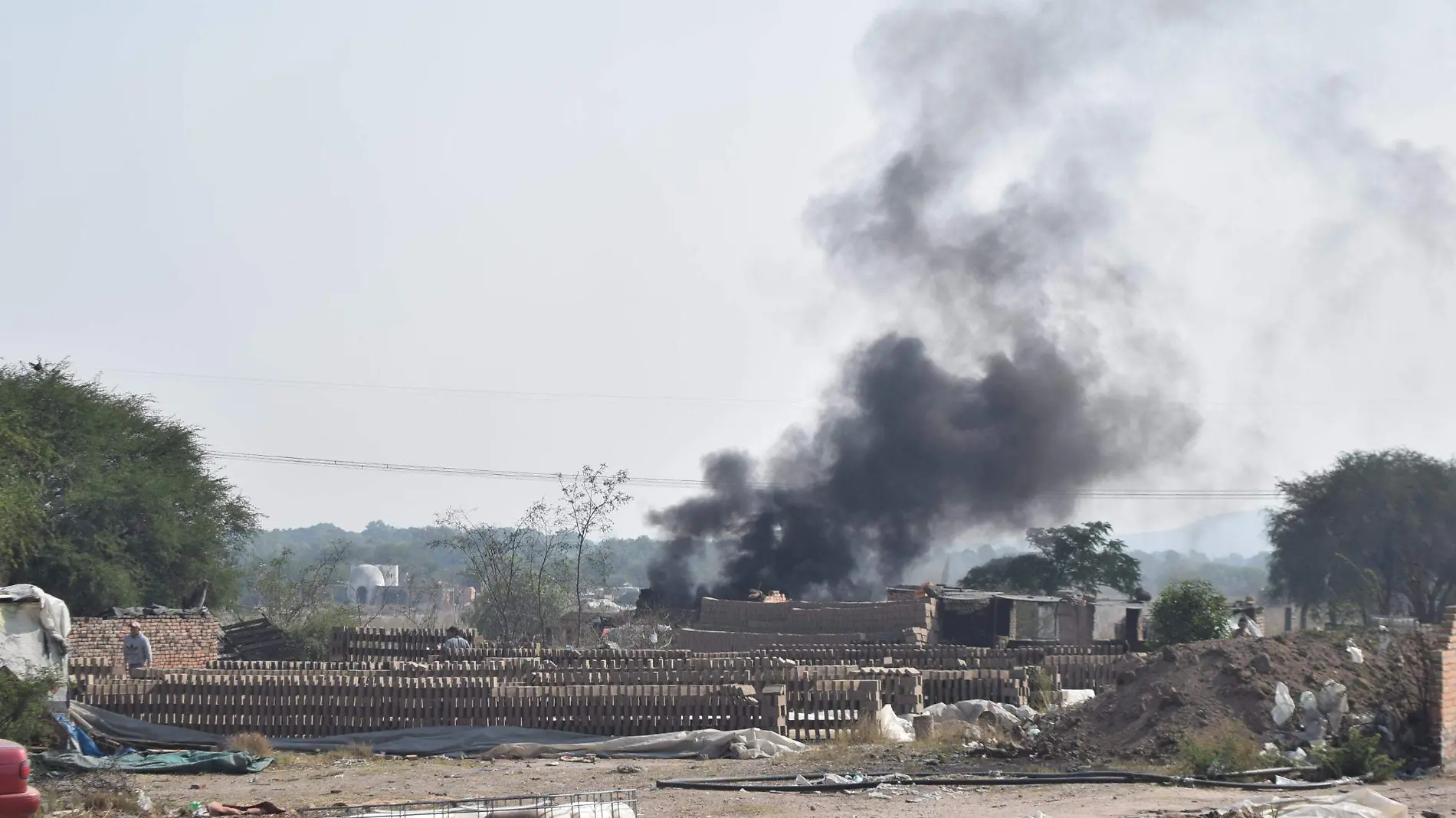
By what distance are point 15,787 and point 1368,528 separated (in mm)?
66030

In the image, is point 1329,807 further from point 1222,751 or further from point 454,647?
point 454,647

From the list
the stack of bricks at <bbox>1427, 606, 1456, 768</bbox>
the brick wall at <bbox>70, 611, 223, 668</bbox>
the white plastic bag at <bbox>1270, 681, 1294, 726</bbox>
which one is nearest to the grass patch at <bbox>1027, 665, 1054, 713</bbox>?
the white plastic bag at <bbox>1270, 681, 1294, 726</bbox>

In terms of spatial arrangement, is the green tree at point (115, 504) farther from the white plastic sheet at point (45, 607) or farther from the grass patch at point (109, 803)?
the grass patch at point (109, 803)

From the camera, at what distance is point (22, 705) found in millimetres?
16172

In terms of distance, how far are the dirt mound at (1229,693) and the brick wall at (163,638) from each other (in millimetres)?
17590

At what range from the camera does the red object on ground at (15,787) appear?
1058cm

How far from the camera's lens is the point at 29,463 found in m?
34.3

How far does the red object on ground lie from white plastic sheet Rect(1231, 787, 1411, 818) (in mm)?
9554

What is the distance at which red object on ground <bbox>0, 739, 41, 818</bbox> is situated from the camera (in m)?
10.6

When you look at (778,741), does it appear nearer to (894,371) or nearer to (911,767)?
(911,767)

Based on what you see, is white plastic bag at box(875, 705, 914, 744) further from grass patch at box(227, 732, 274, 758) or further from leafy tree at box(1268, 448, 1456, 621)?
leafy tree at box(1268, 448, 1456, 621)

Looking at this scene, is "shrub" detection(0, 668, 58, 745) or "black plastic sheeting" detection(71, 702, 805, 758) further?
"black plastic sheeting" detection(71, 702, 805, 758)

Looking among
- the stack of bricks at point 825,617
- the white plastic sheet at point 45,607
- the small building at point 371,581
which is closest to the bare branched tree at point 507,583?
the stack of bricks at point 825,617

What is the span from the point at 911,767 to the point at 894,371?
54584 mm
